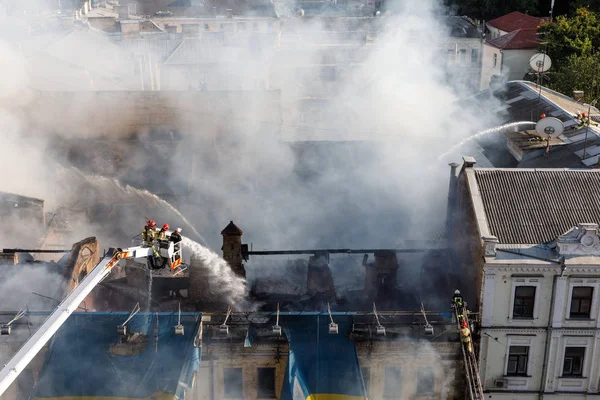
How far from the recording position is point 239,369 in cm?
1546

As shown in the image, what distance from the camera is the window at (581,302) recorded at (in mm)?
15656

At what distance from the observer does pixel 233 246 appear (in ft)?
57.6

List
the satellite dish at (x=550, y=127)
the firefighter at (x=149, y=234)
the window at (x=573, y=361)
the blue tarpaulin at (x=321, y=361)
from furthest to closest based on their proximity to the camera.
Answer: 1. the satellite dish at (x=550, y=127)
2. the window at (x=573, y=361)
3. the blue tarpaulin at (x=321, y=361)
4. the firefighter at (x=149, y=234)

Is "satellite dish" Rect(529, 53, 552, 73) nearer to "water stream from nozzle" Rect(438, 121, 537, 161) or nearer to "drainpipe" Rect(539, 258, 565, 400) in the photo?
"water stream from nozzle" Rect(438, 121, 537, 161)

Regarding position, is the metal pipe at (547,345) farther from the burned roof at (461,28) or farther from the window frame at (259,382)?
the burned roof at (461,28)

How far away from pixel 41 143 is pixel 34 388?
1871 cm

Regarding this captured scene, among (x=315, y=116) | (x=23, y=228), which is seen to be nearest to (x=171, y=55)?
(x=315, y=116)

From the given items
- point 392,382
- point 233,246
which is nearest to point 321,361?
point 392,382

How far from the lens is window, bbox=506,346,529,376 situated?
16.2 metres

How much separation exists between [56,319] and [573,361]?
35.8 feet

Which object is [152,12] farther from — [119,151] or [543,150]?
[543,150]

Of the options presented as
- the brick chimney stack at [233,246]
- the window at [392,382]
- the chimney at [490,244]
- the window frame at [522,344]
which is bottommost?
the window at [392,382]

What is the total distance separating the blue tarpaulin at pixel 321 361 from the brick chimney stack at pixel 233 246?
2593 millimetres

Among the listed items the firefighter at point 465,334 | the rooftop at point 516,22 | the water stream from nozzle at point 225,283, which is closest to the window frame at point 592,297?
the firefighter at point 465,334
